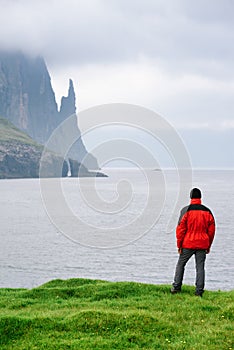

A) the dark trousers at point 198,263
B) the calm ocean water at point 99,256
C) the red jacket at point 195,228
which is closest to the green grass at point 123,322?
the dark trousers at point 198,263

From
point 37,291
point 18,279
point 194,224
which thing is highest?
point 194,224

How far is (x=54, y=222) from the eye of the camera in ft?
278

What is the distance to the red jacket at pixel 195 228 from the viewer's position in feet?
49.0

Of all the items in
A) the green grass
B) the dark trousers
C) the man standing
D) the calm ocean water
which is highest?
the man standing

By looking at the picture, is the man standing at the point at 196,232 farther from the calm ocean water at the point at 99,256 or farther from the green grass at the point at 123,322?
the calm ocean water at the point at 99,256

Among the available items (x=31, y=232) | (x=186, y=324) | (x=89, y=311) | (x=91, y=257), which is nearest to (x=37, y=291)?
(x=89, y=311)

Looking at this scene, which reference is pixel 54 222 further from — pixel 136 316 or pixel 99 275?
pixel 136 316

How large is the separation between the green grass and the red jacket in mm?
1656

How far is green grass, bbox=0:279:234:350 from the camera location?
10.5 metres

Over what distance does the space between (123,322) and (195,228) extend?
4487 millimetres

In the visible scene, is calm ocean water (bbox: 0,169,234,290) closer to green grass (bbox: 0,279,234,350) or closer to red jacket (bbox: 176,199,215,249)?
red jacket (bbox: 176,199,215,249)

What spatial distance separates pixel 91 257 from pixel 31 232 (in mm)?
21373

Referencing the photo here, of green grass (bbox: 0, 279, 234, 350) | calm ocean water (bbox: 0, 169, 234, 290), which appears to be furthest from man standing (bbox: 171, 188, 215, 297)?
calm ocean water (bbox: 0, 169, 234, 290)

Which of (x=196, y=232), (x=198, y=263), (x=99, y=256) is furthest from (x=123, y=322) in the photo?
(x=99, y=256)
